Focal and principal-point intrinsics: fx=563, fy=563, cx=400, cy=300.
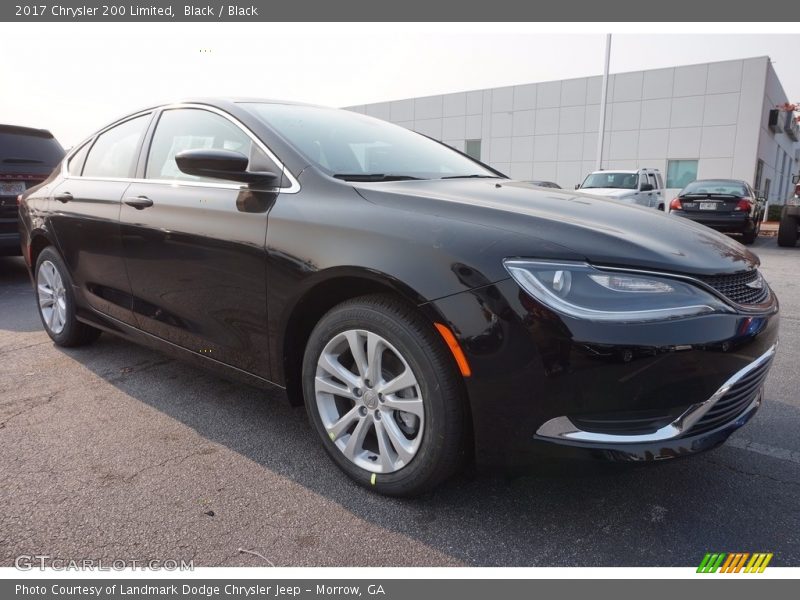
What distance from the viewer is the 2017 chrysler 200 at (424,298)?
67.5 inches

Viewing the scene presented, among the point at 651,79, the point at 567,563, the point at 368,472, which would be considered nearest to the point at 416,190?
the point at 368,472

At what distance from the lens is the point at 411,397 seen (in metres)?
2.01

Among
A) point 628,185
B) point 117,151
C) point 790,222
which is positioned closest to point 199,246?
point 117,151

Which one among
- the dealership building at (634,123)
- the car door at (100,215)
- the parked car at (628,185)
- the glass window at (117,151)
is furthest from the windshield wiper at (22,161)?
the dealership building at (634,123)

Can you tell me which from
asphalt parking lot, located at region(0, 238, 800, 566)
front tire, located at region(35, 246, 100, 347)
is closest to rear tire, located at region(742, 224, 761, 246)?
asphalt parking lot, located at region(0, 238, 800, 566)

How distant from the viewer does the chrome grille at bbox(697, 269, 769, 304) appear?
6.15 ft

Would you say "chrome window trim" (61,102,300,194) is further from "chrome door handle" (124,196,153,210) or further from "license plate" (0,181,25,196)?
"license plate" (0,181,25,196)

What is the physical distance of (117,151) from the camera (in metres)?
3.49

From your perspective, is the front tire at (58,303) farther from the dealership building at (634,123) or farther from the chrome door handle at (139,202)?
the dealership building at (634,123)

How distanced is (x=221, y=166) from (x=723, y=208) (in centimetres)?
1224

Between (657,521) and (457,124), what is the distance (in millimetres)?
29839

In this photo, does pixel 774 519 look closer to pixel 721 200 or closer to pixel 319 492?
pixel 319 492

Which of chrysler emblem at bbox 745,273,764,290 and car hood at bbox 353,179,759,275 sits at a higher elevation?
car hood at bbox 353,179,759,275

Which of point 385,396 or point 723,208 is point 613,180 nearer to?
point 723,208
